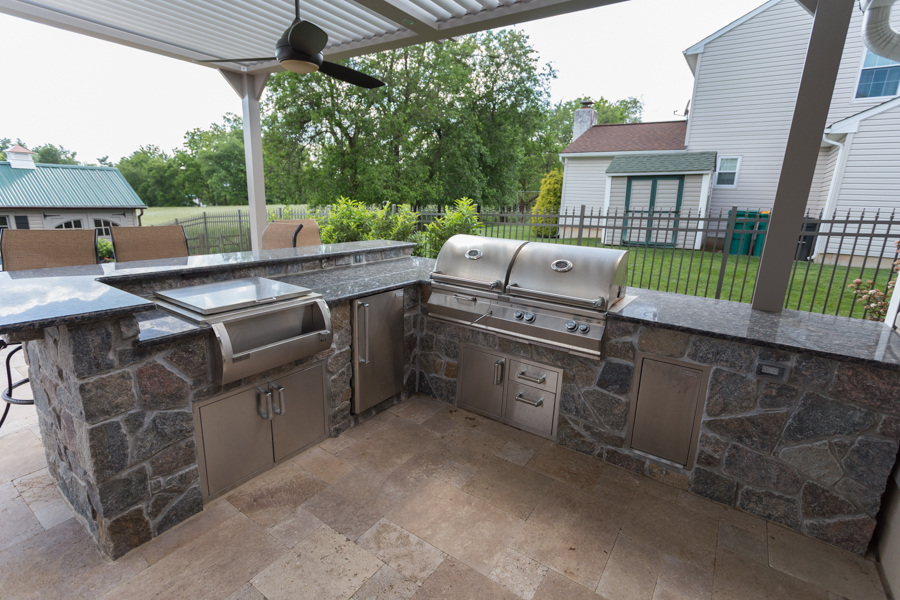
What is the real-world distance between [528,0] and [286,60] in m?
1.78

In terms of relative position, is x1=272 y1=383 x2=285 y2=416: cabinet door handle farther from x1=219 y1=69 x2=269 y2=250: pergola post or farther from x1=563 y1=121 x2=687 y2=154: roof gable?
x1=563 y1=121 x2=687 y2=154: roof gable

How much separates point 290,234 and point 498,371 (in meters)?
2.82

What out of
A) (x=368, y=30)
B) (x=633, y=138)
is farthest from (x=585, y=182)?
(x=368, y=30)

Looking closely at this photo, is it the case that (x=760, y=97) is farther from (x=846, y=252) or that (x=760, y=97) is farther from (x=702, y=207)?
(x=846, y=252)

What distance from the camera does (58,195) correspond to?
8.33 meters

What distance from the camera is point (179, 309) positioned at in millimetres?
1937

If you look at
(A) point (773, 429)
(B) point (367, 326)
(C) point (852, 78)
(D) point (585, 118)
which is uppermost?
(D) point (585, 118)

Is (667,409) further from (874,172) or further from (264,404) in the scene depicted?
(874,172)

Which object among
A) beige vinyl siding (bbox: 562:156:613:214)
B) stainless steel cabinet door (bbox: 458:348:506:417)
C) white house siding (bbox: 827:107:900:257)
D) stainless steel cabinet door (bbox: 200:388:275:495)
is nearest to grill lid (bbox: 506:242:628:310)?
stainless steel cabinet door (bbox: 458:348:506:417)

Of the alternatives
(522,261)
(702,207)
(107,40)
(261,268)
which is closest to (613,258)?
(522,261)

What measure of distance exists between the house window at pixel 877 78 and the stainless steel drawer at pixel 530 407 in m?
9.89

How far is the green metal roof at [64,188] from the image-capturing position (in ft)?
25.8

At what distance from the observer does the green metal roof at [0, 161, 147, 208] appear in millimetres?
7879

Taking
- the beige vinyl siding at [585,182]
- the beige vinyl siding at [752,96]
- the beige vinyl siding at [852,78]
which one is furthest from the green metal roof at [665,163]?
the beige vinyl siding at [852,78]
